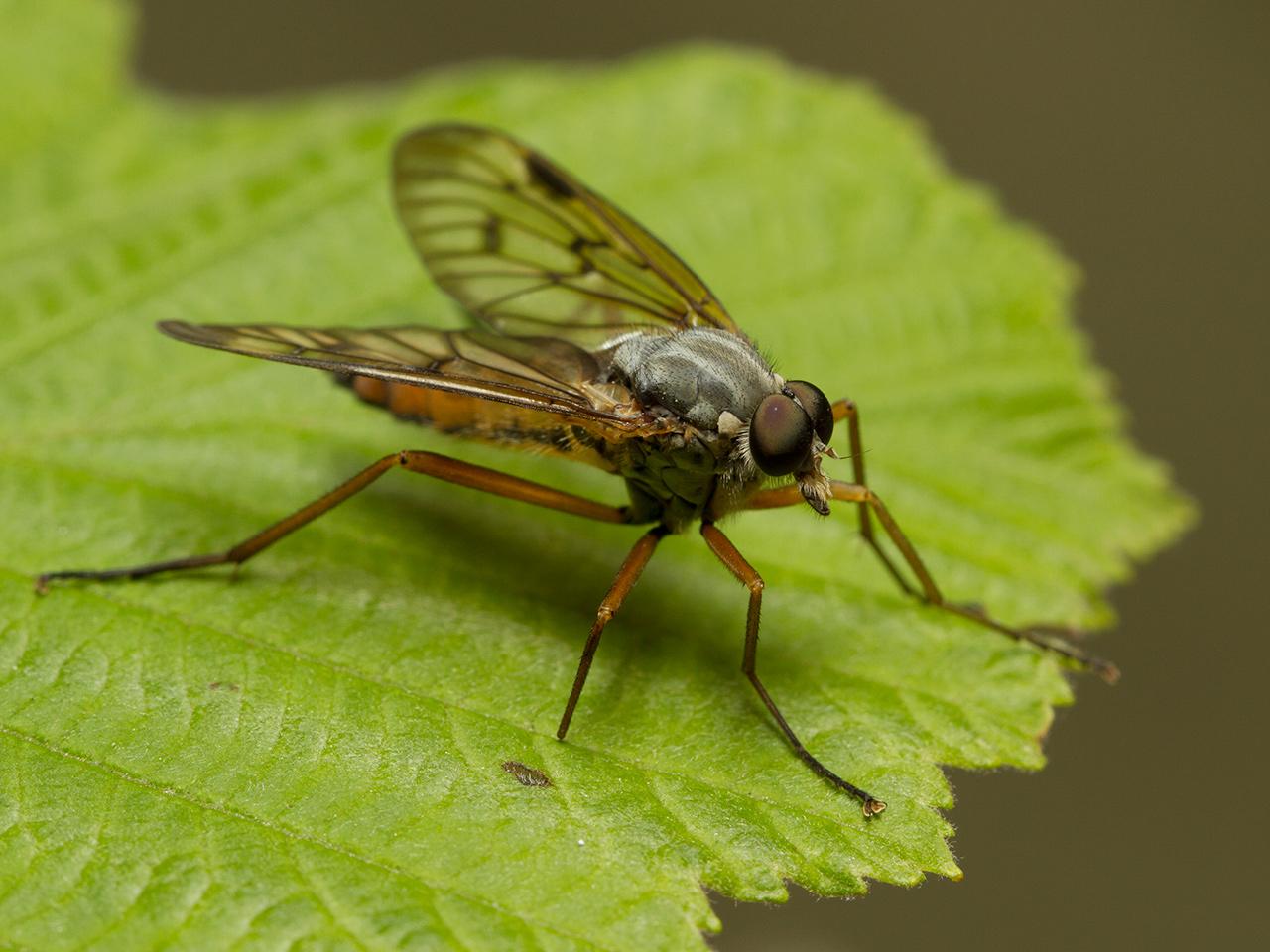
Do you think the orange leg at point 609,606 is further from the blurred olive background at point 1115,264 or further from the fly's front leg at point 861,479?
the blurred olive background at point 1115,264

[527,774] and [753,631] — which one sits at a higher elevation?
[753,631]

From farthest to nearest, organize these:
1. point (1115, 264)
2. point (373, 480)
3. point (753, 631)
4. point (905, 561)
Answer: point (1115, 264)
point (905, 561)
point (373, 480)
point (753, 631)

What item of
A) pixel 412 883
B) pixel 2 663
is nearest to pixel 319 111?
pixel 2 663

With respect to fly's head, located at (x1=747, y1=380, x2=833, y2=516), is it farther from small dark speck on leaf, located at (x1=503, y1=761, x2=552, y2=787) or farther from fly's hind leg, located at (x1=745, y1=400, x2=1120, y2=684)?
small dark speck on leaf, located at (x1=503, y1=761, x2=552, y2=787)

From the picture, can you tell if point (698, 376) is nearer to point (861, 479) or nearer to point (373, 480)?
point (861, 479)

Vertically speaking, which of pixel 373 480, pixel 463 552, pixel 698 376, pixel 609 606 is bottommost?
pixel 463 552

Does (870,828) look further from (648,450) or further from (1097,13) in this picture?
(1097,13)

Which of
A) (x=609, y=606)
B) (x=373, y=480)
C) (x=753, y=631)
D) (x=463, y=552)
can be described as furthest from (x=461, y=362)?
(x=753, y=631)
